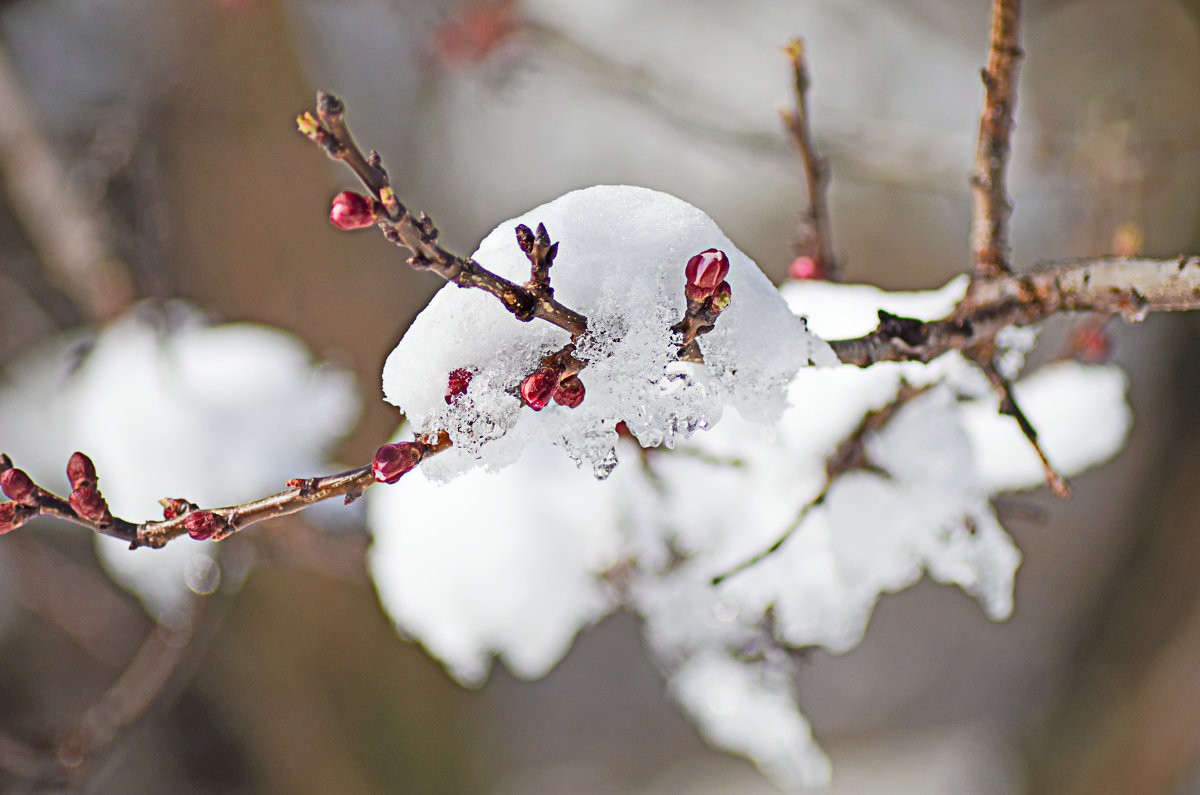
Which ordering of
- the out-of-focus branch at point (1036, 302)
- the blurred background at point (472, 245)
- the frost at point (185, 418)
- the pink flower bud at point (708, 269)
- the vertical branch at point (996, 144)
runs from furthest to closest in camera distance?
the blurred background at point (472, 245)
the frost at point (185, 418)
the vertical branch at point (996, 144)
the out-of-focus branch at point (1036, 302)
the pink flower bud at point (708, 269)

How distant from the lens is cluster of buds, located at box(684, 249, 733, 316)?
57 cm

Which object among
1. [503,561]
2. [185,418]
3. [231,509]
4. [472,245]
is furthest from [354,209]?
[472,245]

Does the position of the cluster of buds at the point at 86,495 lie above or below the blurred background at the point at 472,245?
below

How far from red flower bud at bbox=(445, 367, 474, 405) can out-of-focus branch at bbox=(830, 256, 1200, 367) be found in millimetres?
371

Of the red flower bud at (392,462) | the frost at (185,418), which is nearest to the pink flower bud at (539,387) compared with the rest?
the red flower bud at (392,462)

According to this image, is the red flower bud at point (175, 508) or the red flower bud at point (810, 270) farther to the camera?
the red flower bud at point (810, 270)

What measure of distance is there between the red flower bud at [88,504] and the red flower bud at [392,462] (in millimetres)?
274

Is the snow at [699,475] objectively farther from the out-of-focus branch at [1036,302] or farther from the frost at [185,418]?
the frost at [185,418]

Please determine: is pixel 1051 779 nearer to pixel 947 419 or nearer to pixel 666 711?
pixel 666 711

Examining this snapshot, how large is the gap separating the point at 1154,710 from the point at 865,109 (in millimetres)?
3812

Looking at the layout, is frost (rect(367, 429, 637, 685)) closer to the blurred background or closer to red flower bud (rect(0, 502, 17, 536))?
the blurred background

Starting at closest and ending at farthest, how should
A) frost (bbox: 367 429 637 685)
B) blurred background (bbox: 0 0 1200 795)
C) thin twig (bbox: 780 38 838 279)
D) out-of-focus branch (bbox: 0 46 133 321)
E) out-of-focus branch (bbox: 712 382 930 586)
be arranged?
thin twig (bbox: 780 38 838 279), out-of-focus branch (bbox: 712 382 930 586), frost (bbox: 367 429 637 685), out-of-focus branch (bbox: 0 46 133 321), blurred background (bbox: 0 0 1200 795)

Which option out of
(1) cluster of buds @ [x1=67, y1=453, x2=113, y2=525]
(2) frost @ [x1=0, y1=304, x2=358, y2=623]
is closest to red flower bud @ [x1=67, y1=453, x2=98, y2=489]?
(1) cluster of buds @ [x1=67, y1=453, x2=113, y2=525]

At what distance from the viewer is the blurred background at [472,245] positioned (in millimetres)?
2381
